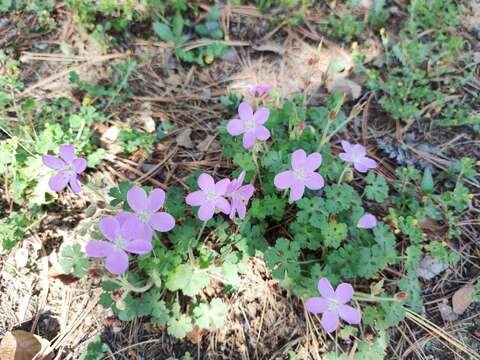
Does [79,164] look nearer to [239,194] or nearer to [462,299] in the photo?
[239,194]

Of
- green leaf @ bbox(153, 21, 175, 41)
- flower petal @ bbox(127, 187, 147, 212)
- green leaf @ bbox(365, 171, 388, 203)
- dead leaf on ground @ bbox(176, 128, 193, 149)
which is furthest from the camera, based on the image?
green leaf @ bbox(153, 21, 175, 41)

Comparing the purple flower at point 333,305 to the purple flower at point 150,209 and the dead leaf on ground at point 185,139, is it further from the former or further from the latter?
the dead leaf on ground at point 185,139

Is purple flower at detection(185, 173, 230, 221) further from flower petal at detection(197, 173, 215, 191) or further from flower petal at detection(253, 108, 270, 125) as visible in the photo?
flower petal at detection(253, 108, 270, 125)

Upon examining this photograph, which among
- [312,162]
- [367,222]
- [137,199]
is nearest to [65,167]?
[137,199]

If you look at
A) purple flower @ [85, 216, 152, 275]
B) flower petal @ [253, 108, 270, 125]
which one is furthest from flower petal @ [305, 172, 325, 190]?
purple flower @ [85, 216, 152, 275]

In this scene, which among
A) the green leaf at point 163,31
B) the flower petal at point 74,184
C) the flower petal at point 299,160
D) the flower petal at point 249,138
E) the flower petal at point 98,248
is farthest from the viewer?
the green leaf at point 163,31

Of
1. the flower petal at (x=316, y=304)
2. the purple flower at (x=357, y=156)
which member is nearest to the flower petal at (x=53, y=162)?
the flower petal at (x=316, y=304)

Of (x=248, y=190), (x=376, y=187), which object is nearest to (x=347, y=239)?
(x=376, y=187)

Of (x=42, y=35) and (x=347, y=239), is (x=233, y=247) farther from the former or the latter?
(x=42, y=35)
